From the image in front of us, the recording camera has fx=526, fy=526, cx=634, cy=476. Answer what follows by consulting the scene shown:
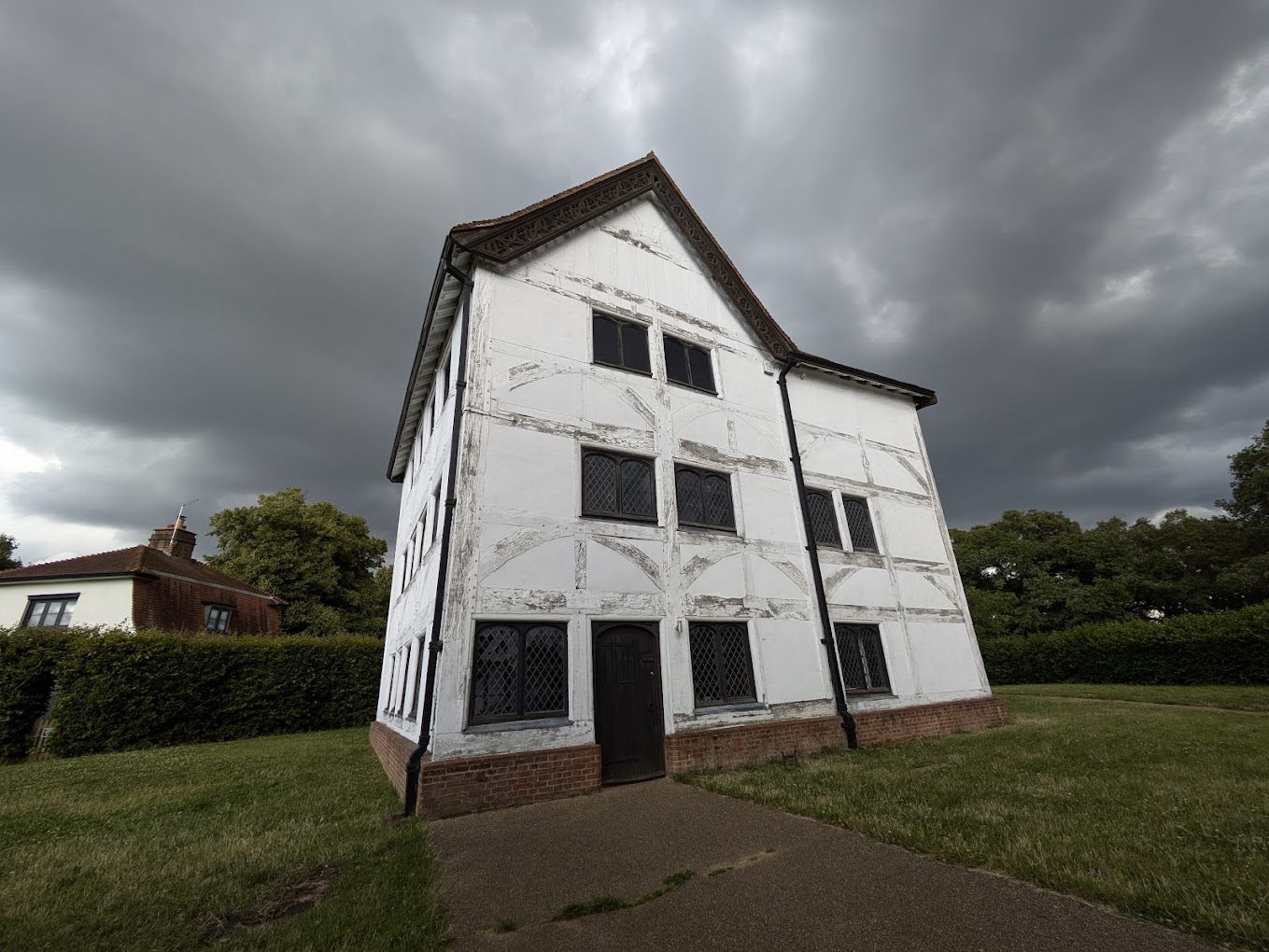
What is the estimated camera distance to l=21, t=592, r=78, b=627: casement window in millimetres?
20109

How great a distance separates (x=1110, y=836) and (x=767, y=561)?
7203 millimetres

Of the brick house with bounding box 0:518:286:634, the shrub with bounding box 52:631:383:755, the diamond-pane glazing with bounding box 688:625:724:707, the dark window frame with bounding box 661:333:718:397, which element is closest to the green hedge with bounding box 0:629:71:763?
the shrub with bounding box 52:631:383:755

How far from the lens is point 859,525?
14.3 metres

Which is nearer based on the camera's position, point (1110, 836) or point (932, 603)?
point (1110, 836)

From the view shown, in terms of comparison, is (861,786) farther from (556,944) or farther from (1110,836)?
(556,944)

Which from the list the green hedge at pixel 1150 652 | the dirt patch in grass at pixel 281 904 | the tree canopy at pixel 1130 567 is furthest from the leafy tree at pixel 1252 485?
the dirt patch in grass at pixel 281 904

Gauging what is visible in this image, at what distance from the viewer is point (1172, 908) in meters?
3.56

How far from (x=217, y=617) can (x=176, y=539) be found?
8.59 meters

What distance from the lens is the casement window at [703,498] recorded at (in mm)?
11406

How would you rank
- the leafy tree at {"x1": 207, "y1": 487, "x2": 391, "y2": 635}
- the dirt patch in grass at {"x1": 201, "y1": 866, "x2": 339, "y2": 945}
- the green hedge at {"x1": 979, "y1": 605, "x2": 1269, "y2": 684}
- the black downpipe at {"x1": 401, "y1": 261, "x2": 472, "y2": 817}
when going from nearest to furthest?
the dirt patch in grass at {"x1": 201, "y1": 866, "x2": 339, "y2": 945}, the black downpipe at {"x1": 401, "y1": 261, "x2": 472, "y2": 817}, the green hedge at {"x1": 979, "y1": 605, "x2": 1269, "y2": 684}, the leafy tree at {"x1": 207, "y1": 487, "x2": 391, "y2": 635}

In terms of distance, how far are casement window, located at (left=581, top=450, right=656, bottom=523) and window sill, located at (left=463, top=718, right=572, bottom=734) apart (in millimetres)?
3564

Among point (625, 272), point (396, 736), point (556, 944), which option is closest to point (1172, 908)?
point (556, 944)

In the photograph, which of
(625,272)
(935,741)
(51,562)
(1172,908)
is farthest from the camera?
(51,562)

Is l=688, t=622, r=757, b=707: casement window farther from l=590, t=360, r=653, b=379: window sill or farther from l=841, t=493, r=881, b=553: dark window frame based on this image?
l=590, t=360, r=653, b=379: window sill
